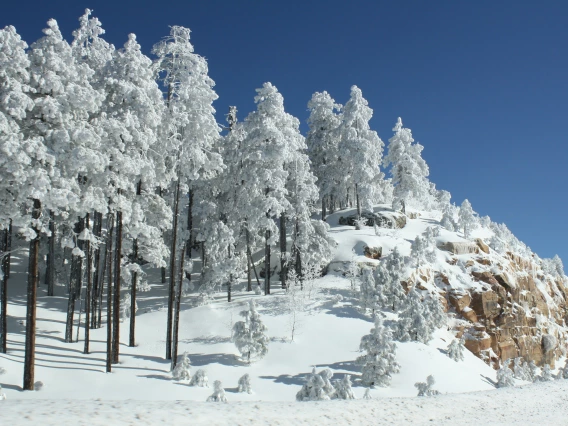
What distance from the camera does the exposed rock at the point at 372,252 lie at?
4100cm

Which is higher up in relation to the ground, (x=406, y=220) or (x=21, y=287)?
(x=406, y=220)

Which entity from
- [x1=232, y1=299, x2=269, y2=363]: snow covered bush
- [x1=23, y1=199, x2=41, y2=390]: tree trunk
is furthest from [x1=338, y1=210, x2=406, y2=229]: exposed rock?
[x1=23, y1=199, x2=41, y2=390]: tree trunk

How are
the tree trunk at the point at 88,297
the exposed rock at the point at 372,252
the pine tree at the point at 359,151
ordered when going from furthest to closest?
1. the pine tree at the point at 359,151
2. the exposed rock at the point at 372,252
3. the tree trunk at the point at 88,297

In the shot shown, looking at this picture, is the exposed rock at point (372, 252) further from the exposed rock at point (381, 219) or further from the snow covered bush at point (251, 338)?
the snow covered bush at point (251, 338)

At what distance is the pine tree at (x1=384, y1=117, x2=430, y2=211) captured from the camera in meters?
53.6

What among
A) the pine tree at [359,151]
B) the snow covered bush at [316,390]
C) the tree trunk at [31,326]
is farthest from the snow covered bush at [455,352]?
the tree trunk at [31,326]

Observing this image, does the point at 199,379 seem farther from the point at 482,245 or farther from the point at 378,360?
the point at 482,245

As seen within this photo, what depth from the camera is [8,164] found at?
16.2 metres

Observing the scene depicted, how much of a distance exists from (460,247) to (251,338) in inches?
1145

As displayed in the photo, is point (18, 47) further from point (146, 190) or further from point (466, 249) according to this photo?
point (466, 249)

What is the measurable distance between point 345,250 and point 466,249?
13827 mm

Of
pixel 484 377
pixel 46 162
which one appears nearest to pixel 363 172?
pixel 484 377

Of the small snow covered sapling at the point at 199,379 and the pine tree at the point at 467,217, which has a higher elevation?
the pine tree at the point at 467,217

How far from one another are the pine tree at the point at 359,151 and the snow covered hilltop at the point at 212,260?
25 centimetres
